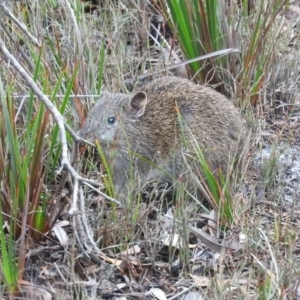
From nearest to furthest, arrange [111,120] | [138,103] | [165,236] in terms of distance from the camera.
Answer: [165,236], [111,120], [138,103]

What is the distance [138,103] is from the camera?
18.2 feet

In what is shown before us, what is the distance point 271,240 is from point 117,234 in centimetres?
86

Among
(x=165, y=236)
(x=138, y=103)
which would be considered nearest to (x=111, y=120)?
(x=138, y=103)

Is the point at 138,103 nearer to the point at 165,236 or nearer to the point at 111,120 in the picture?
the point at 111,120

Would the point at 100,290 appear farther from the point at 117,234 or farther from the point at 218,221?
the point at 218,221

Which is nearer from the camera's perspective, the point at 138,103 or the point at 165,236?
the point at 165,236

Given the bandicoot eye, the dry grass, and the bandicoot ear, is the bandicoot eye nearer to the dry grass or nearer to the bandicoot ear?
the bandicoot ear

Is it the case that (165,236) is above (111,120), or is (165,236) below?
below

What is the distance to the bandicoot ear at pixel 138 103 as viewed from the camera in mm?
5465

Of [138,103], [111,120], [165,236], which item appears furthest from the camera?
[138,103]

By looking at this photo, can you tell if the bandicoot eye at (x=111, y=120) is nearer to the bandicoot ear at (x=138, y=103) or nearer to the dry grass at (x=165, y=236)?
the bandicoot ear at (x=138, y=103)

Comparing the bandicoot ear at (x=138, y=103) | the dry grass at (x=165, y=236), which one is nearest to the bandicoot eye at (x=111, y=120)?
the bandicoot ear at (x=138, y=103)

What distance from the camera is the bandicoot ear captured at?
546 centimetres

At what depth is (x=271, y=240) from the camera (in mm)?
→ 4559
